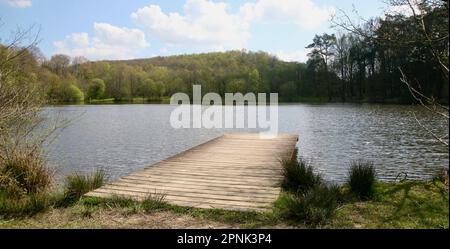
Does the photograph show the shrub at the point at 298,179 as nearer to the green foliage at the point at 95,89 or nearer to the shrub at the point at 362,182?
the shrub at the point at 362,182

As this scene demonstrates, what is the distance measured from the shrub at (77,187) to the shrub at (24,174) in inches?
17.0

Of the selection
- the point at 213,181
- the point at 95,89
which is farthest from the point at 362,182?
the point at 95,89

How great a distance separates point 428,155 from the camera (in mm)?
11203

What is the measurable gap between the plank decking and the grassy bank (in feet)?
0.96

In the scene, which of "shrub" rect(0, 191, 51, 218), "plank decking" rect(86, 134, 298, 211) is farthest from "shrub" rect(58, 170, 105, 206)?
"shrub" rect(0, 191, 51, 218)

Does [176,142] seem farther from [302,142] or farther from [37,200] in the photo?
[37,200]

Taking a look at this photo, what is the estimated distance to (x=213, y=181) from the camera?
625 cm

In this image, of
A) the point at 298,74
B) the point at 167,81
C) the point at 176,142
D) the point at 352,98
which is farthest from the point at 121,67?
the point at 176,142

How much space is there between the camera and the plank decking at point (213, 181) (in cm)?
504

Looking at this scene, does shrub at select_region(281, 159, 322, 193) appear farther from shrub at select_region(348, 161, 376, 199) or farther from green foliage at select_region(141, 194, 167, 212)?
green foliage at select_region(141, 194, 167, 212)

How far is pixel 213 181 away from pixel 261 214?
1.96m

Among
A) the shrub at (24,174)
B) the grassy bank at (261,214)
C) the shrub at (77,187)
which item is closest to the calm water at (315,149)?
the shrub at (24,174)

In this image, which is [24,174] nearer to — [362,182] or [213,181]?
[213,181]

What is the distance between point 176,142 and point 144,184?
9238 millimetres
